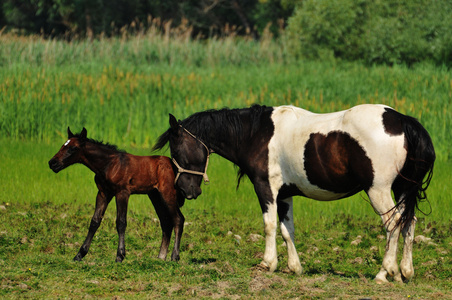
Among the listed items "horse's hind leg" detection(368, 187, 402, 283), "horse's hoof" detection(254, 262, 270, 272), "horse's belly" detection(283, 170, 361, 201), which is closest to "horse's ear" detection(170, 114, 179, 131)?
"horse's belly" detection(283, 170, 361, 201)

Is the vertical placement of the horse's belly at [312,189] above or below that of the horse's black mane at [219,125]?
below

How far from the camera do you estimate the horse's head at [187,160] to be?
28.4 feet

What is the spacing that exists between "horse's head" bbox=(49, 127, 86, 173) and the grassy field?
1061mm

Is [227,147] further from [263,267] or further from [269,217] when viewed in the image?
[263,267]

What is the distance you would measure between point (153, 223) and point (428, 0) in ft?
77.0

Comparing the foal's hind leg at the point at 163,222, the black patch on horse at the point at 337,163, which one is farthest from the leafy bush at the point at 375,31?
the black patch on horse at the point at 337,163

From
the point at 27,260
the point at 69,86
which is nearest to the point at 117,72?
the point at 69,86

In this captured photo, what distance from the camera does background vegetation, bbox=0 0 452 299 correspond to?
7.55 m

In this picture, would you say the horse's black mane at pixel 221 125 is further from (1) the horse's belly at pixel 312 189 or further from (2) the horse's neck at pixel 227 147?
(1) the horse's belly at pixel 312 189

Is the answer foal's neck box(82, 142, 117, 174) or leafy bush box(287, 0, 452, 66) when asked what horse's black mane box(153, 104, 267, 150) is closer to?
foal's neck box(82, 142, 117, 174)

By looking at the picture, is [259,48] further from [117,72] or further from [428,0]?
[117,72]

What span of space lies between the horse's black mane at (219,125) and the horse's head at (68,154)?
0.95 meters

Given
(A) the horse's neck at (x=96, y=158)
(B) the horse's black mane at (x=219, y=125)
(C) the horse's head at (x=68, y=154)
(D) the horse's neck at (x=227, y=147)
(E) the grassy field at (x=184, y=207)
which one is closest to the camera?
(E) the grassy field at (x=184, y=207)

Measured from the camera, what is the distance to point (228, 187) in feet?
46.3
